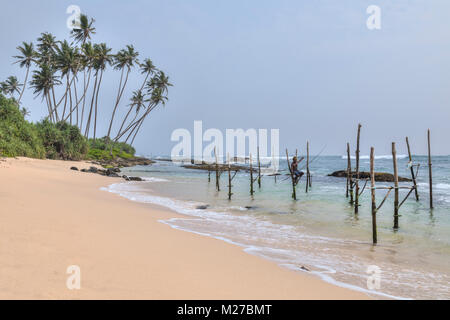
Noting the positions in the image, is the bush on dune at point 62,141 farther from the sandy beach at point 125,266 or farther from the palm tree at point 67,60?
the sandy beach at point 125,266

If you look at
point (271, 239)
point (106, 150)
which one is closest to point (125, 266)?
point (271, 239)

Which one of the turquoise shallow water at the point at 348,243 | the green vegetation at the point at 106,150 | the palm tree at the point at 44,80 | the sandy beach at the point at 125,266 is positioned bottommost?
the turquoise shallow water at the point at 348,243

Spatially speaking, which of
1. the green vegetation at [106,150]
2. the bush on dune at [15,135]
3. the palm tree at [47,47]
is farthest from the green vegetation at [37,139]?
the palm tree at [47,47]

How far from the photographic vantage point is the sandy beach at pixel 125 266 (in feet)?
10.4

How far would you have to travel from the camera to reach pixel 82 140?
4053cm

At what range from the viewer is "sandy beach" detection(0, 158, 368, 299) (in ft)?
10.4

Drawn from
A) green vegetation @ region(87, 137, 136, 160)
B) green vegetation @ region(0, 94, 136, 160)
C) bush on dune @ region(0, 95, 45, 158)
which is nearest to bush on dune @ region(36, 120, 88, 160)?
green vegetation @ region(0, 94, 136, 160)

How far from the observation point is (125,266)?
13.1ft

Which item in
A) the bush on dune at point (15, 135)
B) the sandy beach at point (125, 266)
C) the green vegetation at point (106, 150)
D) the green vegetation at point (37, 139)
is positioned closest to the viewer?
the sandy beach at point (125, 266)

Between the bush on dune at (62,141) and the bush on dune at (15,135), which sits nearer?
the bush on dune at (15,135)

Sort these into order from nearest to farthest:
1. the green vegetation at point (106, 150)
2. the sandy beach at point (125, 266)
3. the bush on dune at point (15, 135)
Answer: the sandy beach at point (125, 266) < the bush on dune at point (15, 135) < the green vegetation at point (106, 150)

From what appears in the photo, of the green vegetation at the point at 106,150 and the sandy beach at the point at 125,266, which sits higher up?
the green vegetation at the point at 106,150
